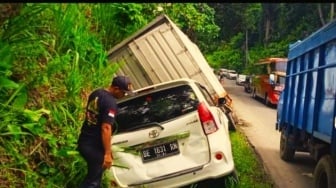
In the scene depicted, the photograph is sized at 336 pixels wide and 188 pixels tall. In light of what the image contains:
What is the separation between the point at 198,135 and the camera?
584 cm

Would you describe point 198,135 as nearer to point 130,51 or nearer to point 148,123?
point 148,123

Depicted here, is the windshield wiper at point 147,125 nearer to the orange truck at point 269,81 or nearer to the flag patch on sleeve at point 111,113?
the flag patch on sleeve at point 111,113

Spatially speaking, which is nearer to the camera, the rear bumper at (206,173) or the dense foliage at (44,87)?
the dense foliage at (44,87)

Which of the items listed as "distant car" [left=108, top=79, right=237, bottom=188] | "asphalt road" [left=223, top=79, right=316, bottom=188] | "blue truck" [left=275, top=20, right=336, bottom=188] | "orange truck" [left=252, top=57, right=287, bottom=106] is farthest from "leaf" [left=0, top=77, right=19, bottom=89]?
"orange truck" [left=252, top=57, right=287, bottom=106]

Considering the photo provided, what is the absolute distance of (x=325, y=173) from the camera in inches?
238

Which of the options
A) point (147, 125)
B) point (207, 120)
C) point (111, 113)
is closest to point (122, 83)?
point (111, 113)

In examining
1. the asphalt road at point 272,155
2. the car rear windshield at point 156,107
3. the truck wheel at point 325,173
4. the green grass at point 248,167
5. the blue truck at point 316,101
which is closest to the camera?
A: the truck wheel at point 325,173

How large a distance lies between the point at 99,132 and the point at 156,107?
96cm

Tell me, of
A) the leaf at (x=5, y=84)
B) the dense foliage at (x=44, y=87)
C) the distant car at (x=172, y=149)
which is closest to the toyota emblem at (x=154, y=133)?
the distant car at (x=172, y=149)

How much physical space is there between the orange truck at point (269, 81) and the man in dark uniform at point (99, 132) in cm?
1615

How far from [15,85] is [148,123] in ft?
5.20

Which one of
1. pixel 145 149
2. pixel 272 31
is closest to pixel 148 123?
pixel 145 149

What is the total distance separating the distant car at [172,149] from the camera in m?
5.84

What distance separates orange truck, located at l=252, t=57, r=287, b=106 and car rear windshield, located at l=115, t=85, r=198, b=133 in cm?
1513
